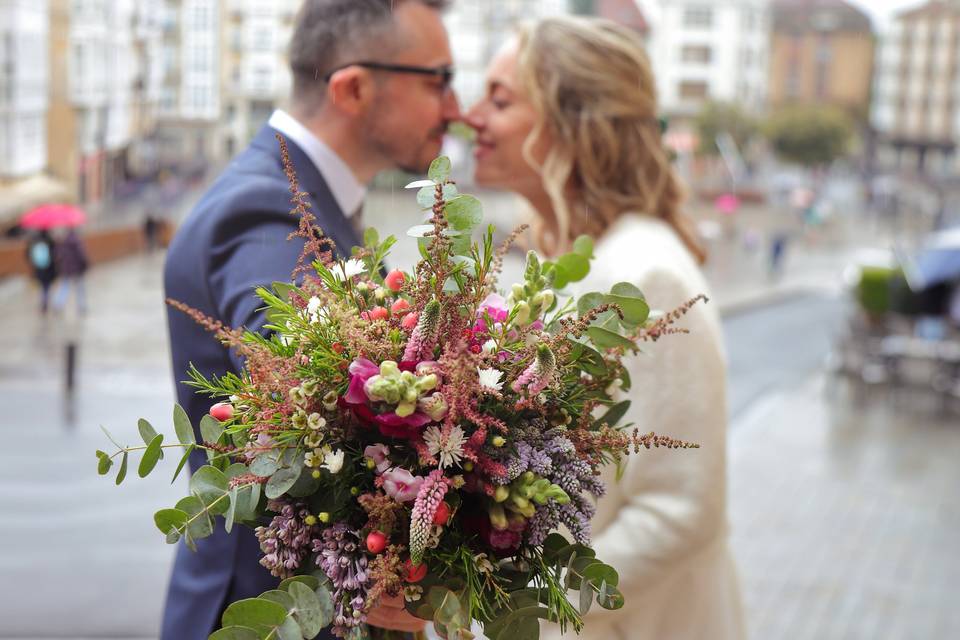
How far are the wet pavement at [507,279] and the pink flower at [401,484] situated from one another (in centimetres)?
34

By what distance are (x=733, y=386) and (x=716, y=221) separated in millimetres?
14766

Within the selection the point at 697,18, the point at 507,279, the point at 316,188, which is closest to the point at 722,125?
the point at 697,18

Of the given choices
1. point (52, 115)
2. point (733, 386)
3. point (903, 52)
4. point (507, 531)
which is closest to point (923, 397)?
point (733, 386)

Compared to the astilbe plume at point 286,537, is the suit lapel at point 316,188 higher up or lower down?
higher up

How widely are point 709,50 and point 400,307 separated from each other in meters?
20.6

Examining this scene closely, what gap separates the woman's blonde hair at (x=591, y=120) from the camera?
209 centimetres

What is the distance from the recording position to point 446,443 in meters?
1.05

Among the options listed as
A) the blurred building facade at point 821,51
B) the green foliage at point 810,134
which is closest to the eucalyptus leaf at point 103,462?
the blurred building facade at point 821,51

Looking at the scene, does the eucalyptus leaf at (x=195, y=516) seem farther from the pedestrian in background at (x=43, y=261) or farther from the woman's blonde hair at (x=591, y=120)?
the pedestrian in background at (x=43, y=261)

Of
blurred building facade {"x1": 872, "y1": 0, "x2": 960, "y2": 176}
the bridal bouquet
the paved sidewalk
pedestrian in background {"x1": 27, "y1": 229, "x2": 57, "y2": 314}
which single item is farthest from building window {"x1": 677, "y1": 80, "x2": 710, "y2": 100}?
the bridal bouquet

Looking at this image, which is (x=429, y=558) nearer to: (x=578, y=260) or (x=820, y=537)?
(x=578, y=260)

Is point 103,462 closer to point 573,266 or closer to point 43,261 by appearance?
point 573,266

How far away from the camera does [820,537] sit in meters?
6.53

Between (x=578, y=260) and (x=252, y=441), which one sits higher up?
(x=578, y=260)
